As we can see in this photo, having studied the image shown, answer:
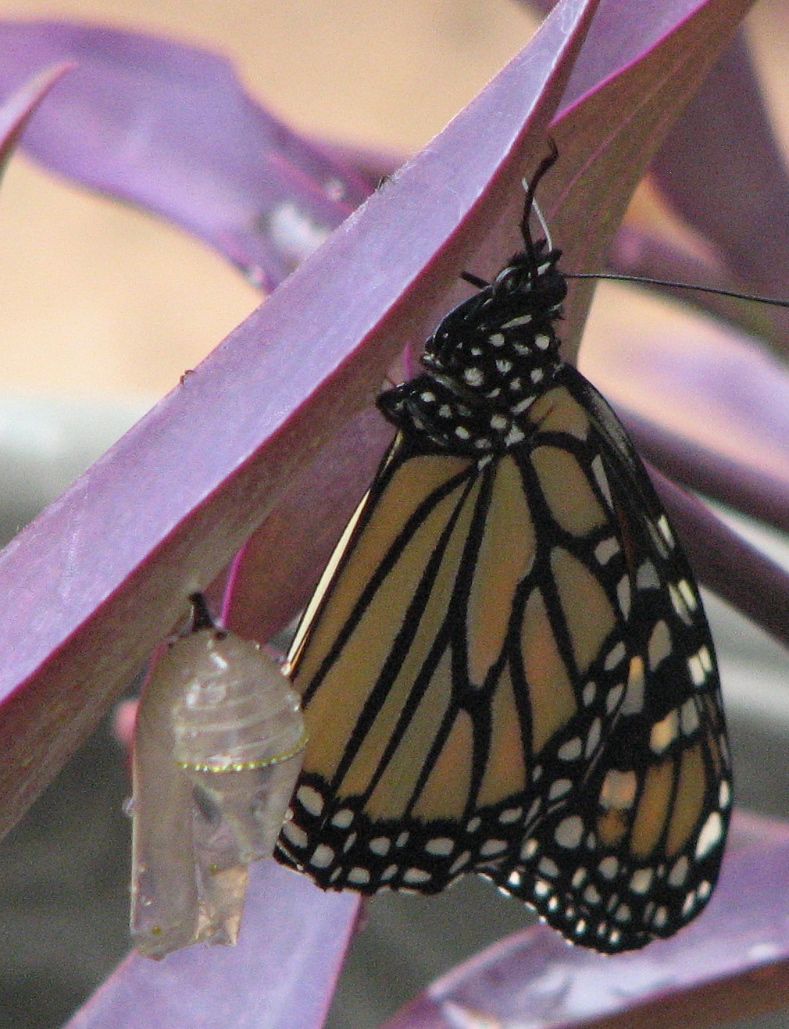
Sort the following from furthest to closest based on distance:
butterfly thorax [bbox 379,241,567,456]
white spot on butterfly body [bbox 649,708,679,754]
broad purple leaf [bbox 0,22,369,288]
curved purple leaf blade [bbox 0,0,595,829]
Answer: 1. broad purple leaf [bbox 0,22,369,288]
2. white spot on butterfly body [bbox 649,708,679,754]
3. butterfly thorax [bbox 379,241,567,456]
4. curved purple leaf blade [bbox 0,0,595,829]

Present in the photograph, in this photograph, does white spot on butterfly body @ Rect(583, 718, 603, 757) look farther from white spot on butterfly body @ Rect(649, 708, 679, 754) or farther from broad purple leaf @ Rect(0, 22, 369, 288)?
broad purple leaf @ Rect(0, 22, 369, 288)

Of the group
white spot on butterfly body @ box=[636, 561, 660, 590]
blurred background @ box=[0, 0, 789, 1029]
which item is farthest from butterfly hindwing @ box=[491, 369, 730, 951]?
blurred background @ box=[0, 0, 789, 1029]

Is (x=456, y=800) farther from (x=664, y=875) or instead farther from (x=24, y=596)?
(x=24, y=596)

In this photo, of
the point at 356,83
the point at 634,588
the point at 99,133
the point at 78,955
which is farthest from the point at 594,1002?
the point at 356,83

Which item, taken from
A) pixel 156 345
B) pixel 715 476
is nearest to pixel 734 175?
pixel 715 476

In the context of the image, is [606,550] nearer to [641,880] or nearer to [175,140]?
[641,880]

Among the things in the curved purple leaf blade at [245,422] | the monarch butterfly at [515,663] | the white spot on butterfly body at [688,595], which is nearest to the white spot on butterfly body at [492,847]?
the monarch butterfly at [515,663]
